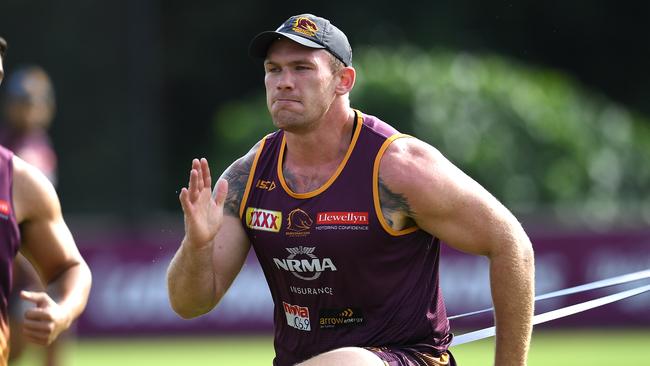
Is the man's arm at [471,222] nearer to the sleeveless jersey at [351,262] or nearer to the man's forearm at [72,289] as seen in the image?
the sleeveless jersey at [351,262]

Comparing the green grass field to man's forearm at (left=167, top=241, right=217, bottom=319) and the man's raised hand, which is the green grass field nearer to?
man's forearm at (left=167, top=241, right=217, bottom=319)

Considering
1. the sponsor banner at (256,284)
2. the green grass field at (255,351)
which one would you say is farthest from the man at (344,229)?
the sponsor banner at (256,284)

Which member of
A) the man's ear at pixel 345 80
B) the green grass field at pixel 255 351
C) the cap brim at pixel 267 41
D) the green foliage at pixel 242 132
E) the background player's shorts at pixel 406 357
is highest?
the cap brim at pixel 267 41

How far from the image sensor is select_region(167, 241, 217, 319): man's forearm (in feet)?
20.2

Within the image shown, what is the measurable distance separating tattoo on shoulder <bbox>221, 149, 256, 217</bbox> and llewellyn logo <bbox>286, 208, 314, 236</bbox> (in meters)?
0.34

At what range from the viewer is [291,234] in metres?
6.17

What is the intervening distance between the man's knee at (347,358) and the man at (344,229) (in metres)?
→ 0.03

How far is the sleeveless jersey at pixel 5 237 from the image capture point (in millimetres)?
5457

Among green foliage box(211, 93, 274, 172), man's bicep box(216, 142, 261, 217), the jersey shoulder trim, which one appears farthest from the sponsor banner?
the jersey shoulder trim

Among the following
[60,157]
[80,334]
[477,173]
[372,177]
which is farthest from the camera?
[60,157]

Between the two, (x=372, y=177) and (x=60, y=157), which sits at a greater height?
(x=372, y=177)

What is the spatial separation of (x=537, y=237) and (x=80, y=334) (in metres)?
4.93

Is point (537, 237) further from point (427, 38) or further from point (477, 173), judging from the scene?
point (427, 38)

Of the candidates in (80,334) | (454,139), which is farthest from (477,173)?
(80,334)
